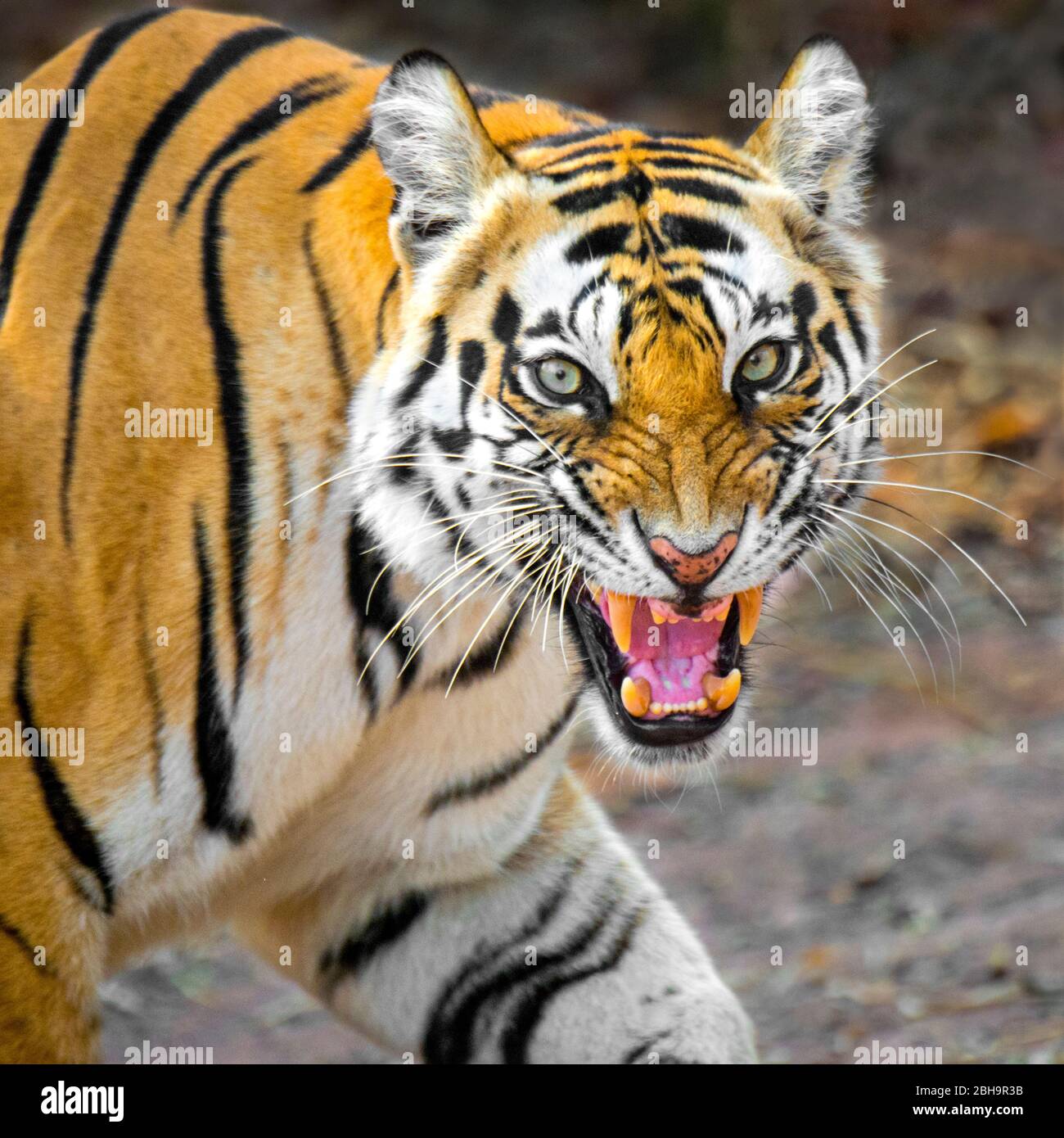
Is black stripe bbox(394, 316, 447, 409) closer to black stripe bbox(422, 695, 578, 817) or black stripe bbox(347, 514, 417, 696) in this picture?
black stripe bbox(347, 514, 417, 696)

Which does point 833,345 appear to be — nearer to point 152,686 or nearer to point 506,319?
point 506,319

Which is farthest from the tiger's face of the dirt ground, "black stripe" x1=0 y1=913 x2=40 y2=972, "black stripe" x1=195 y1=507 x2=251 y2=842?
the dirt ground

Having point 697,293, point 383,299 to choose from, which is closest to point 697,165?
point 697,293

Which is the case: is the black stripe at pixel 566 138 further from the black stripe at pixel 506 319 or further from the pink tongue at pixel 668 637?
the pink tongue at pixel 668 637

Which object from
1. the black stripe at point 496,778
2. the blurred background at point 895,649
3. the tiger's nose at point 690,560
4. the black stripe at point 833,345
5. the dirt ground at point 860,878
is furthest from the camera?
the blurred background at point 895,649

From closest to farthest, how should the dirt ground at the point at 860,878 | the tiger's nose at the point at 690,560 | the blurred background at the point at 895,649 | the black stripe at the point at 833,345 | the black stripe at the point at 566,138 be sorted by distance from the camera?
the tiger's nose at the point at 690,560 < the black stripe at the point at 833,345 < the black stripe at the point at 566,138 < the dirt ground at the point at 860,878 < the blurred background at the point at 895,649

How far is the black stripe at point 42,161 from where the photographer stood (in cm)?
285

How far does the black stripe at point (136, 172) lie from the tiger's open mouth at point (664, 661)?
0.79 m

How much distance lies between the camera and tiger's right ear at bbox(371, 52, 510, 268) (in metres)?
2.57

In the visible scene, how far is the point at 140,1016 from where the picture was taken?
425 centimetres

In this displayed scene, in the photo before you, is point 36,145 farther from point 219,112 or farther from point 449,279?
point 449,279

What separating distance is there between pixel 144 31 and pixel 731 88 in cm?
604

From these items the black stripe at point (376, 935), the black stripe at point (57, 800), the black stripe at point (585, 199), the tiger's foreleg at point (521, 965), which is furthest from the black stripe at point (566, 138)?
the black stripe at point (376, 935)
